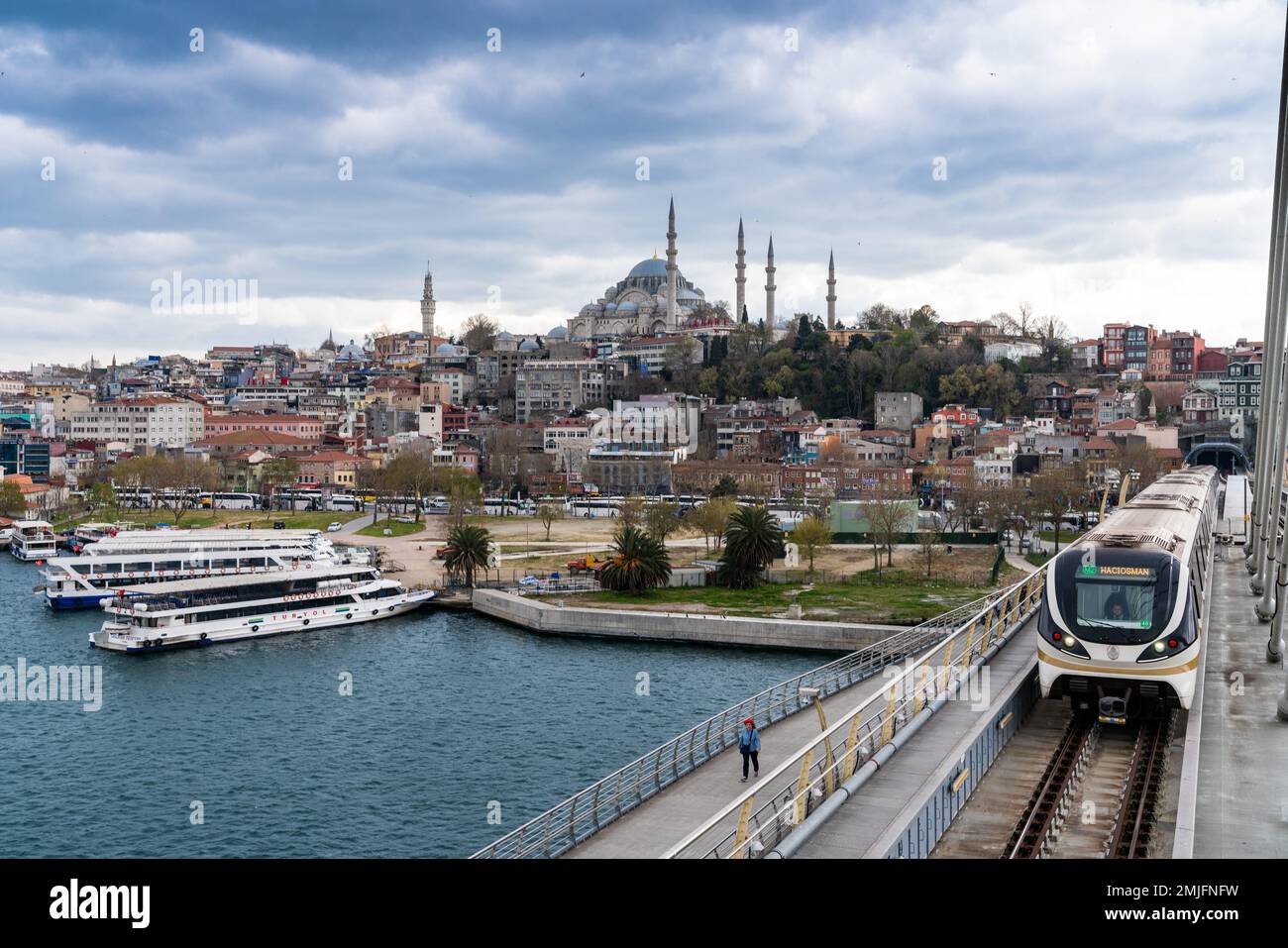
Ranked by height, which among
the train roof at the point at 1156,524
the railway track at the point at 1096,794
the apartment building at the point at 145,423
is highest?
the apartment building at the point at 145,423

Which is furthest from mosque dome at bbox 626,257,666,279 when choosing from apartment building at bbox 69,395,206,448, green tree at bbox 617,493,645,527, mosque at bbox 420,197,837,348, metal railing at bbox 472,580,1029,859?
metal railing at bbox 472,580,1029,859

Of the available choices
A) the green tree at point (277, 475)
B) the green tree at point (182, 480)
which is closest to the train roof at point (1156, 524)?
the green tree at point (182, 480)

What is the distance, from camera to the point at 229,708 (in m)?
21.9

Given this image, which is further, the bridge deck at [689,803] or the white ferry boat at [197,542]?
the white ferry boat at [197,542]

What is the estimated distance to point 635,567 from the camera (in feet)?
108

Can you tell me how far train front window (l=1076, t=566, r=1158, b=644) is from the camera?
10.9 metres

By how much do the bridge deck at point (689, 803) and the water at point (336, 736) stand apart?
113 inches

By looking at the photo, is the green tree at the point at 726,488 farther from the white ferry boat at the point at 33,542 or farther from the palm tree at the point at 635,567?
the white ferry boat at the point at 33,542

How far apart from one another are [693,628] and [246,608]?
1140 centimetres

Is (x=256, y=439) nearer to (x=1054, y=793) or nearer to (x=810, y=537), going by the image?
(x=810, y=537)

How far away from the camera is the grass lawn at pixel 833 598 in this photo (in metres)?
28.7

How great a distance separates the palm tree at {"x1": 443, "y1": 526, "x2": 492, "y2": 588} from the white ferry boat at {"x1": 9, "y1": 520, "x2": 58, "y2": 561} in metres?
19.8
